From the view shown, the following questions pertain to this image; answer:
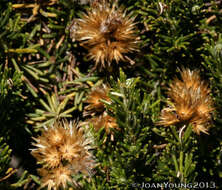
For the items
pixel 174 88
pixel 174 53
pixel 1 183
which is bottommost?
pixel 1 183

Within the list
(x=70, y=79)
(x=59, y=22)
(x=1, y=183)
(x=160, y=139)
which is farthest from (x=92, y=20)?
(x=1, y=183)

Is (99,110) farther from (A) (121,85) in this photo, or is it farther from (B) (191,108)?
(B) (191,108)

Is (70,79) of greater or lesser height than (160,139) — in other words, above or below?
above

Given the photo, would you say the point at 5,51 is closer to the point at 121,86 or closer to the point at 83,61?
the point at 83,61

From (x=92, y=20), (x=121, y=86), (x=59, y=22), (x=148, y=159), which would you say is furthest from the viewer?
(x=59, y=22)

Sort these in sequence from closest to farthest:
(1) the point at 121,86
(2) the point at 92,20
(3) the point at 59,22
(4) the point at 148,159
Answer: (1) the point at 121,86, (4) the point at 148,159, (2) the point at 92,20, (3) the point at 59,22

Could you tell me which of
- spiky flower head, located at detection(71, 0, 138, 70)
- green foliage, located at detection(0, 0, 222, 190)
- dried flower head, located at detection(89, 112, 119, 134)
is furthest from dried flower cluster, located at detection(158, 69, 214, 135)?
spiky flower head, located at detection(71, 0, 138, 70)

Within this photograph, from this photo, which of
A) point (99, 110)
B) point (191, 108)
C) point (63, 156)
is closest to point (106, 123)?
point (99, 110)
